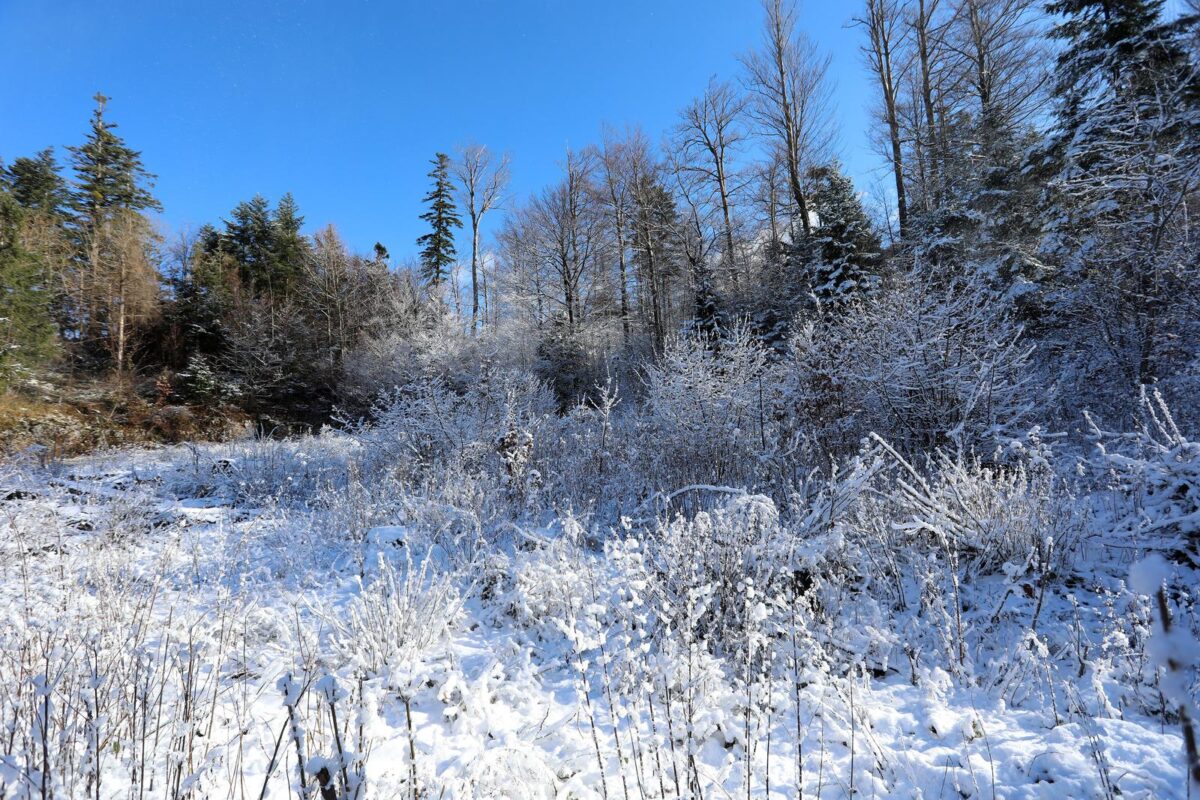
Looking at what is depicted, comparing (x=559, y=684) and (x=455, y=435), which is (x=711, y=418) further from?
(x=559, y=684)

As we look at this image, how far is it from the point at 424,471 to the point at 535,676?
5000 millimetres

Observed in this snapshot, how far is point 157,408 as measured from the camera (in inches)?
591

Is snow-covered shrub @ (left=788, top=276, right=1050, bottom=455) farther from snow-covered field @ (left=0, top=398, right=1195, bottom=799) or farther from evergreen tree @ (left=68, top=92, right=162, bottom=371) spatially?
evergreen tree @ (left=68, top=92, right=162, bottom=371)

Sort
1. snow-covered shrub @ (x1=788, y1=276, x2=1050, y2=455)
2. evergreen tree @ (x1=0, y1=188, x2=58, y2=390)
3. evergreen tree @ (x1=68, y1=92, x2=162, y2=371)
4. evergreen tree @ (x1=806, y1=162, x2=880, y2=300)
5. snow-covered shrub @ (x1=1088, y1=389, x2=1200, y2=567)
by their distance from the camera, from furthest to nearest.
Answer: evergreen tree @ (x1=68, y1=92, x2=162, y2=371) → evergreen tree @ (x1=806, y1=162, x2=880, y2=300) → evergreen tree @ (x1=0, y1=188, x2=58, y2=390) → snow-covered shrub @ (x1=788, y1=276, x2=1050, y2=455) → snow-covered shrub @ (x1=1088, y1=389, x2=1200, y2=567)

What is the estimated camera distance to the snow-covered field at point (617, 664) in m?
2.04

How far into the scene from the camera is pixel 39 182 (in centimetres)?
1912

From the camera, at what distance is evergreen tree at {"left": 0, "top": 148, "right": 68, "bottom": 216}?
18.8 meters

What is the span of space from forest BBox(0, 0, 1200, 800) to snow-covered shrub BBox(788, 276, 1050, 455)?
0.18ft

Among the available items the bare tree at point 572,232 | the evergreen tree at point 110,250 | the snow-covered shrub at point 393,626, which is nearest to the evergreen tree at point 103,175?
the evergreen tree at point 110,250

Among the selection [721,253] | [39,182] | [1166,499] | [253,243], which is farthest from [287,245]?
[1166,499]

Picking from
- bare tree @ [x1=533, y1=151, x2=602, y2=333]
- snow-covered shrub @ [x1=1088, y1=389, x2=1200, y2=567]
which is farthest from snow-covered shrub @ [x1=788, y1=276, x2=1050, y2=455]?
bare tree @ [x1=533, y1=151, x2=602, y2=333]

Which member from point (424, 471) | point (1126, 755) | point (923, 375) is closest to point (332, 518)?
point (424, 471)

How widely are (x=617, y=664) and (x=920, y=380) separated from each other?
5374 mm

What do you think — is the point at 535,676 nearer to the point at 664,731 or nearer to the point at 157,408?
the point at 664,731
